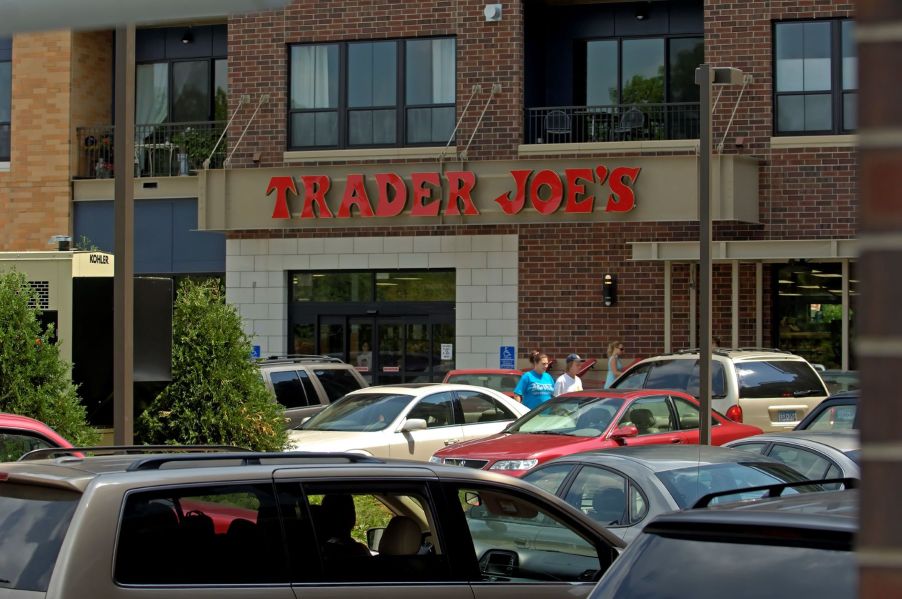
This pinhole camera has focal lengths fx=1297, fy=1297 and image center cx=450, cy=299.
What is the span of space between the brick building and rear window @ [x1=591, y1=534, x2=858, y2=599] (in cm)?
2168

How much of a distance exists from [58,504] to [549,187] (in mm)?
21373

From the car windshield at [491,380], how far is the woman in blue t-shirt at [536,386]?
2550mm

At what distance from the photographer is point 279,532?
5.47m

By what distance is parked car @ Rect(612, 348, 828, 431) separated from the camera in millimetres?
18188

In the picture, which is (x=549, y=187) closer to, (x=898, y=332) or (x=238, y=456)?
(x=238, y=456)

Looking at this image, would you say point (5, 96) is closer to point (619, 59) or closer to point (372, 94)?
point (372, 94)

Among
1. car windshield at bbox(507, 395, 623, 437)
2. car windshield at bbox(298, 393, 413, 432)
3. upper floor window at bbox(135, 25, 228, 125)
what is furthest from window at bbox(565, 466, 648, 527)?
upper floor window at bbox(135, 25, 228, 125)

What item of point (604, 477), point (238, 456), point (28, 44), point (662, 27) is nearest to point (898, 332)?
point (238, 456)

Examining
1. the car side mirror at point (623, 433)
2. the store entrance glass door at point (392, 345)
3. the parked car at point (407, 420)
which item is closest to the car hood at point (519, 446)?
the car side mirror at point (623, 433)

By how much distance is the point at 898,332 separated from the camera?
126 centimetres

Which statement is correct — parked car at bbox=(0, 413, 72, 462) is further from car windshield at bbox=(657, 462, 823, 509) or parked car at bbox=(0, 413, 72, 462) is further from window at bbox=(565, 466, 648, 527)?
car windshield at bbox=(657, 462, 823, 509)

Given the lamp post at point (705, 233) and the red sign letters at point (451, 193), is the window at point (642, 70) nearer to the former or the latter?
the red sign letters at point (451, 193)

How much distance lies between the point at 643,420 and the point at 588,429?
3.16 ft

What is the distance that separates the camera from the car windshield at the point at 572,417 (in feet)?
47.7
